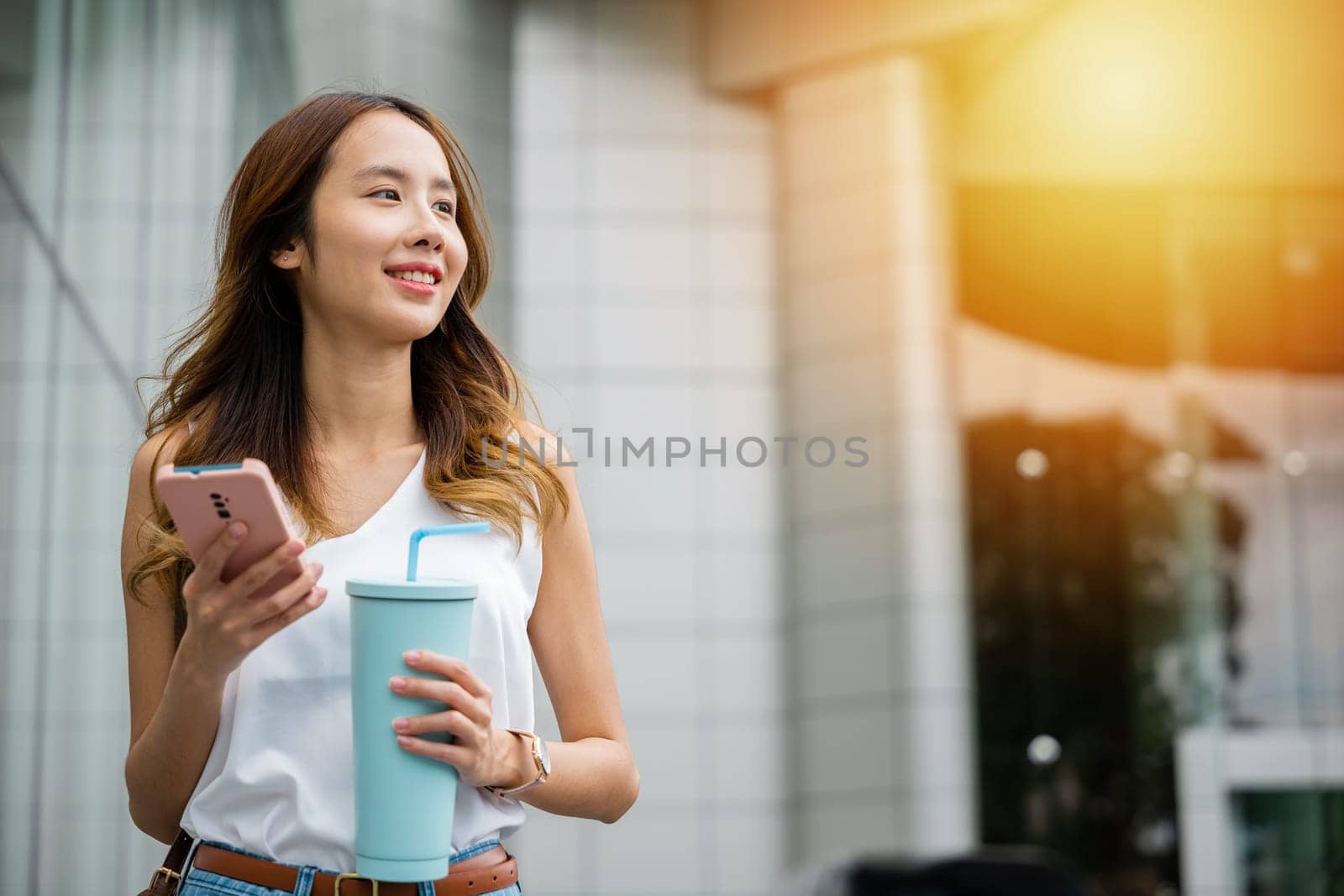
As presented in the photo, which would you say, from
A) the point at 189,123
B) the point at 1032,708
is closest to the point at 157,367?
the point at 189,123

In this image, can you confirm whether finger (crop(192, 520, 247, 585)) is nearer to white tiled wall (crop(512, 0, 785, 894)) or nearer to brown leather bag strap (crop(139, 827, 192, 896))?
brown leather bag strap (crop(139, 827, 192, 896))

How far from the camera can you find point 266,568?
1164mm

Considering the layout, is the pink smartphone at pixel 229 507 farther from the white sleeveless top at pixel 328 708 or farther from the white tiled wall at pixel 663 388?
the white tiled wall at pixel 663 388

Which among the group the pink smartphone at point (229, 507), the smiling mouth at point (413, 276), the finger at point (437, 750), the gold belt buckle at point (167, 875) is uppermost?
the smiling mouth at point (413, 276)

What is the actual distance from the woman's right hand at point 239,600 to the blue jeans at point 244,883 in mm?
215

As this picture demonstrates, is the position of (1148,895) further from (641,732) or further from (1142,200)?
(1142,200)

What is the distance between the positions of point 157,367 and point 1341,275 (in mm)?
5489

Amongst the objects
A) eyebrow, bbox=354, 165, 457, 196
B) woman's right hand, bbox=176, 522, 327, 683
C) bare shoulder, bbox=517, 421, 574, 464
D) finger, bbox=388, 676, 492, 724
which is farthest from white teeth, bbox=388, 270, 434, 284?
finger, bbox=388, 676, 492, 724

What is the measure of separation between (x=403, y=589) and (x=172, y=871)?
1.54 ft

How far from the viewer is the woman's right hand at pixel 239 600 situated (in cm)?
116

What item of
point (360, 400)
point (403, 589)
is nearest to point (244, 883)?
point (403, 589)

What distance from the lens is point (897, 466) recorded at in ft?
23.2

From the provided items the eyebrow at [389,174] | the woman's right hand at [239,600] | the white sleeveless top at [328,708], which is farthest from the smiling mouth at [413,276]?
the woman's right hand at [239,600]

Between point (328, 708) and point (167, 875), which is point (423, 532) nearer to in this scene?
point (328, 708)
